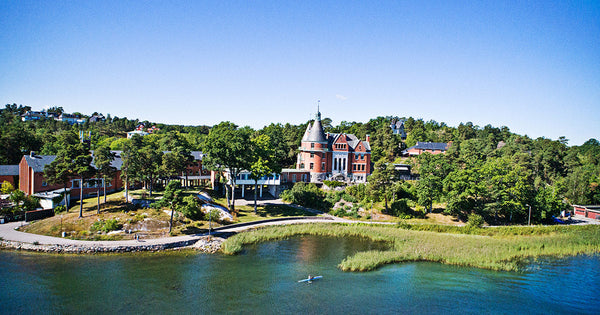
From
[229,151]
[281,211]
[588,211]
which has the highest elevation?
[229,151]

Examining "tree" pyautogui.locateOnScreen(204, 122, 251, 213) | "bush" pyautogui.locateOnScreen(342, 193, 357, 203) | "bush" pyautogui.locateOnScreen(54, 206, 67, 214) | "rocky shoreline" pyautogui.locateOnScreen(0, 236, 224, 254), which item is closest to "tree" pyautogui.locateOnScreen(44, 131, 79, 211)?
"bush" pyautogui.locateOnScreen(54, 206, 67, 214)

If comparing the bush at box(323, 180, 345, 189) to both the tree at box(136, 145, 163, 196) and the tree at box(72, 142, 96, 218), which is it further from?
the tree at box(72, 142, 96, 218)

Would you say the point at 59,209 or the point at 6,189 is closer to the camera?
the point at 59,209

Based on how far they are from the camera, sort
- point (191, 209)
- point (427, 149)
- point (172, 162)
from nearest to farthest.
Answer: point (191, 209) → point (172, 162) → point (427, 149)

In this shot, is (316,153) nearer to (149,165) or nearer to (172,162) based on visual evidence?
(172,162)

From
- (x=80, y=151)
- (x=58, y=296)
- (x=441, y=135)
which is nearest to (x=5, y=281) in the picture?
(x=58, y=296)

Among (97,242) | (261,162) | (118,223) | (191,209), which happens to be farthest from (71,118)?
(191,209)

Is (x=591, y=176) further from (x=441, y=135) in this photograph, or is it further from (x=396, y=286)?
(x=396, y=286)
